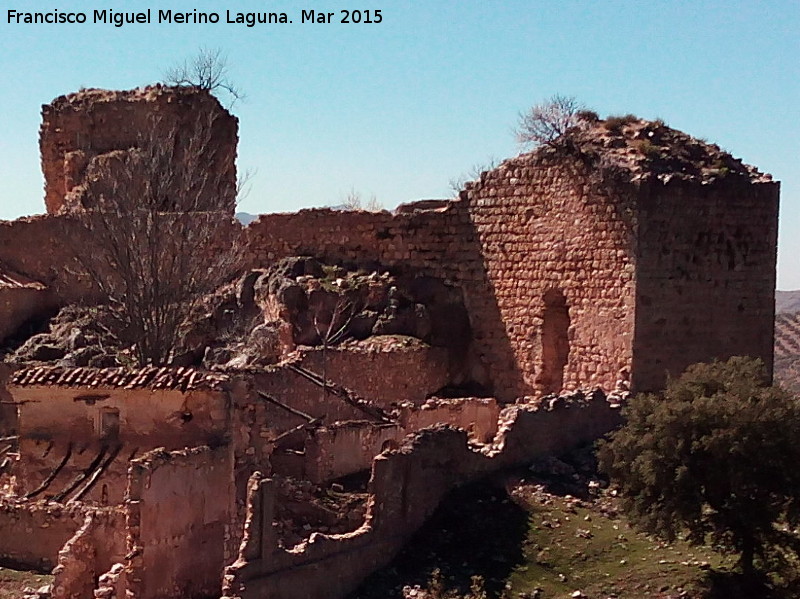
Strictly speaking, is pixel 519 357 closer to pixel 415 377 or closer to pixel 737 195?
pixel 415 377

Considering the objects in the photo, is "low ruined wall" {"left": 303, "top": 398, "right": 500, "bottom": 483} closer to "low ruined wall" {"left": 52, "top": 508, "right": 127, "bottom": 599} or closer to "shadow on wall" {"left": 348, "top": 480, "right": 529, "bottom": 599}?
"shadow on wall" {"left": 348, "top": 480, "right": 529, "bottom": 599}

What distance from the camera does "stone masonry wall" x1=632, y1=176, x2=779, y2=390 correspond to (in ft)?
56.3

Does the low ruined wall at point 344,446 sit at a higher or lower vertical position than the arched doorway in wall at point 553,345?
lower

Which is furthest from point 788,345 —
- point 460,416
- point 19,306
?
point 19,306

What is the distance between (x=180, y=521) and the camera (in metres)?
12.4

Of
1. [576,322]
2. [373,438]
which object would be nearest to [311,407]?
[373,438]

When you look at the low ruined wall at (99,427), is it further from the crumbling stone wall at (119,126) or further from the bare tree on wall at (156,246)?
the crumbling stone wall at (119,126)

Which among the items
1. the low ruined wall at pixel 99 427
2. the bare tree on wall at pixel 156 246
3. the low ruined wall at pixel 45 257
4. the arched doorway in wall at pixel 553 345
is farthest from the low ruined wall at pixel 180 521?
the low ruined wall at pixel 45 257

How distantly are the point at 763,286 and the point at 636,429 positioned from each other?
613 centimetres

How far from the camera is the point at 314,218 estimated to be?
22141 mm

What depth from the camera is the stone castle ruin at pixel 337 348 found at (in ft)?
41.0

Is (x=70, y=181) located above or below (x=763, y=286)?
above

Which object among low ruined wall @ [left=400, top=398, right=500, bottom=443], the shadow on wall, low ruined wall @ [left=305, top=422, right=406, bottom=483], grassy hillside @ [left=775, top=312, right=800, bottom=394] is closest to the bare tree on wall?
low ruined wall @ [left=305, top=422, right=406, bottom=483]

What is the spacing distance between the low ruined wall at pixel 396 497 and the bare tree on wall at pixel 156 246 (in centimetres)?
747
